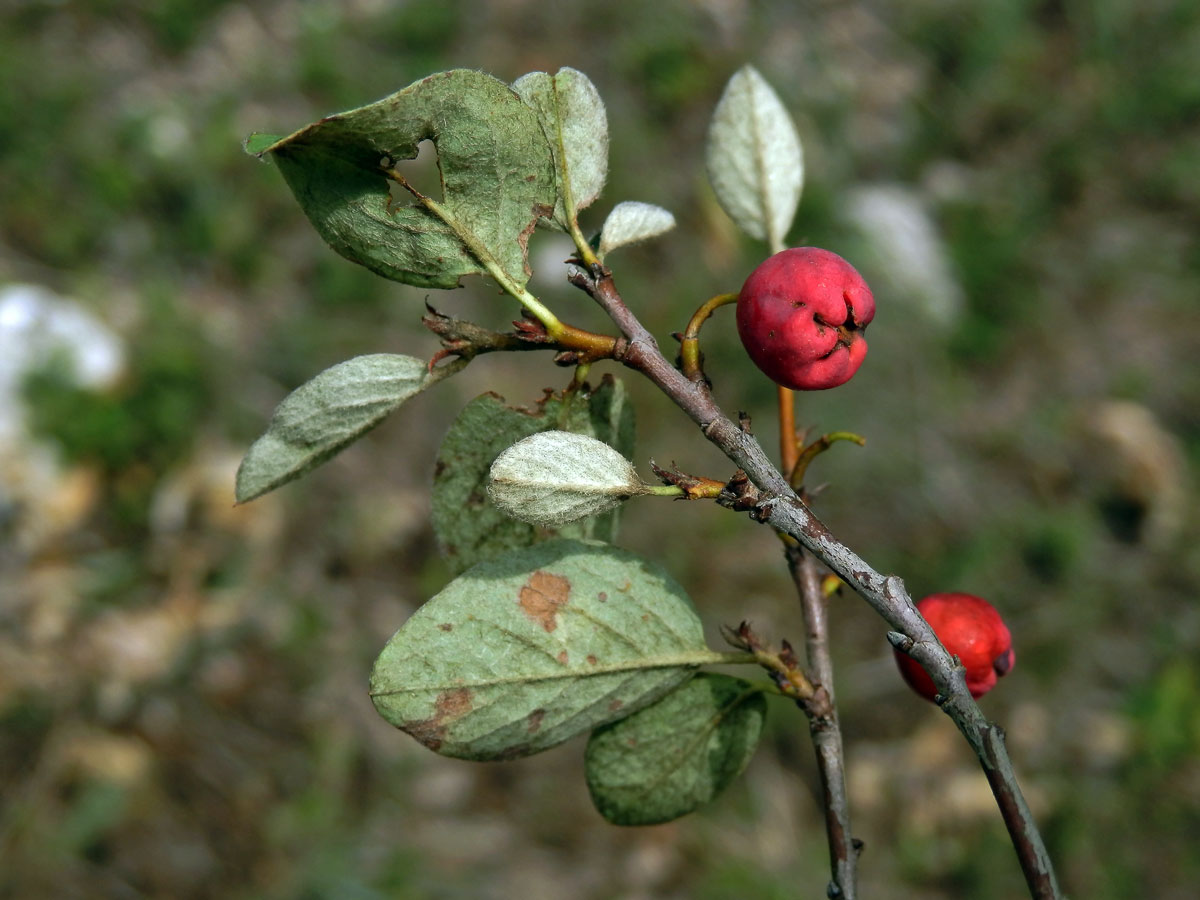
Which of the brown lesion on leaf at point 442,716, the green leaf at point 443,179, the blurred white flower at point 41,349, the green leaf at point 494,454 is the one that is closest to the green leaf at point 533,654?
the brown lesion on leaf at point 442,716

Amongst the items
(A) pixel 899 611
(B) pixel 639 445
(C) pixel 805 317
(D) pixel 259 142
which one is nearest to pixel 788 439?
(C) pixel 805 317

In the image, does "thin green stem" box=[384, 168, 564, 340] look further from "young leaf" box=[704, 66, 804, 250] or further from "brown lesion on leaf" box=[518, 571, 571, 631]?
"young leaf" box=[704, 66, 804, 250]

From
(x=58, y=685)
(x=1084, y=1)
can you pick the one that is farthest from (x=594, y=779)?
(x=1084, y=1)

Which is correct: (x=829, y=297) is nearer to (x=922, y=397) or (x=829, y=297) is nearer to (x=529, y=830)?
(x=529, y=830)

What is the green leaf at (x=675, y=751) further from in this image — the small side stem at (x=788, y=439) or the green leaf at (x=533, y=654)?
the small side stem at (x=788, y=439)

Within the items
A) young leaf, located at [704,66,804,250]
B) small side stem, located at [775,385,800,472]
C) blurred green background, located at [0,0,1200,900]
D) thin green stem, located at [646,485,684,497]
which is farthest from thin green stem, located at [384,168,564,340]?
blurred green background, located at [0,0,1200,900]

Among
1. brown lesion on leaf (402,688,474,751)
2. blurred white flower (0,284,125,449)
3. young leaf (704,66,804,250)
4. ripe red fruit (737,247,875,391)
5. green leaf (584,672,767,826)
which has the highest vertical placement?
blurred white flower (0,284,125,449)
